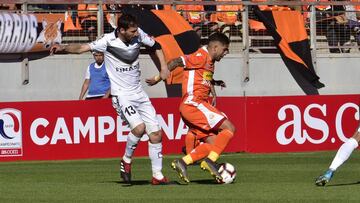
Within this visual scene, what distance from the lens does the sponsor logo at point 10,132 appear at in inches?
780

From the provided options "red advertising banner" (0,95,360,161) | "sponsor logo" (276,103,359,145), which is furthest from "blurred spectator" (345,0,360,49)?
"sponsor logo" (276,103,359,145)

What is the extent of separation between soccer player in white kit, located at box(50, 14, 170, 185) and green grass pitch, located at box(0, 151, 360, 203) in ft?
1.39

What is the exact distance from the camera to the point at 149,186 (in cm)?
1338

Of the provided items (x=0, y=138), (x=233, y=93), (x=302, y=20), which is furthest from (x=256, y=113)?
(x=0, y=138)

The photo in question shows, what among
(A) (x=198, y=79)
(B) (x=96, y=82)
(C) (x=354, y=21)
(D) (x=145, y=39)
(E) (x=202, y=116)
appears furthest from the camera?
(C) (x=354, y=21)

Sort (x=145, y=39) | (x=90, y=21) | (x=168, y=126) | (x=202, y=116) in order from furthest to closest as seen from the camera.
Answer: (x=90, y=21) < (x=168, y=126) < (x=202, y=116) < (x=145, y=39)

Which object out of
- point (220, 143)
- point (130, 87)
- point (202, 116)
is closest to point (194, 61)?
point (202, 116)

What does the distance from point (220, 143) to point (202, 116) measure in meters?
0.61

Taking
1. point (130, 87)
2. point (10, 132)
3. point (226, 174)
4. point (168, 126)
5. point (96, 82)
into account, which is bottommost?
point (168, 126)

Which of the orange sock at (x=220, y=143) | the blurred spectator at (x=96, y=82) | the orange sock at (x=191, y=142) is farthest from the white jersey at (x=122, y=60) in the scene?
the blurred spectator at (x=96, y=82)

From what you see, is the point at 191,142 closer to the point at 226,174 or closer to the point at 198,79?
the point at 198,79

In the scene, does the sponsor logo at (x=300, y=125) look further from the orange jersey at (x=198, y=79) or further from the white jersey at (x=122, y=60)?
the white jersey at (x=122, y=60)

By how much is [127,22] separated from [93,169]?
173 inches

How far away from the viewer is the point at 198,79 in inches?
565
